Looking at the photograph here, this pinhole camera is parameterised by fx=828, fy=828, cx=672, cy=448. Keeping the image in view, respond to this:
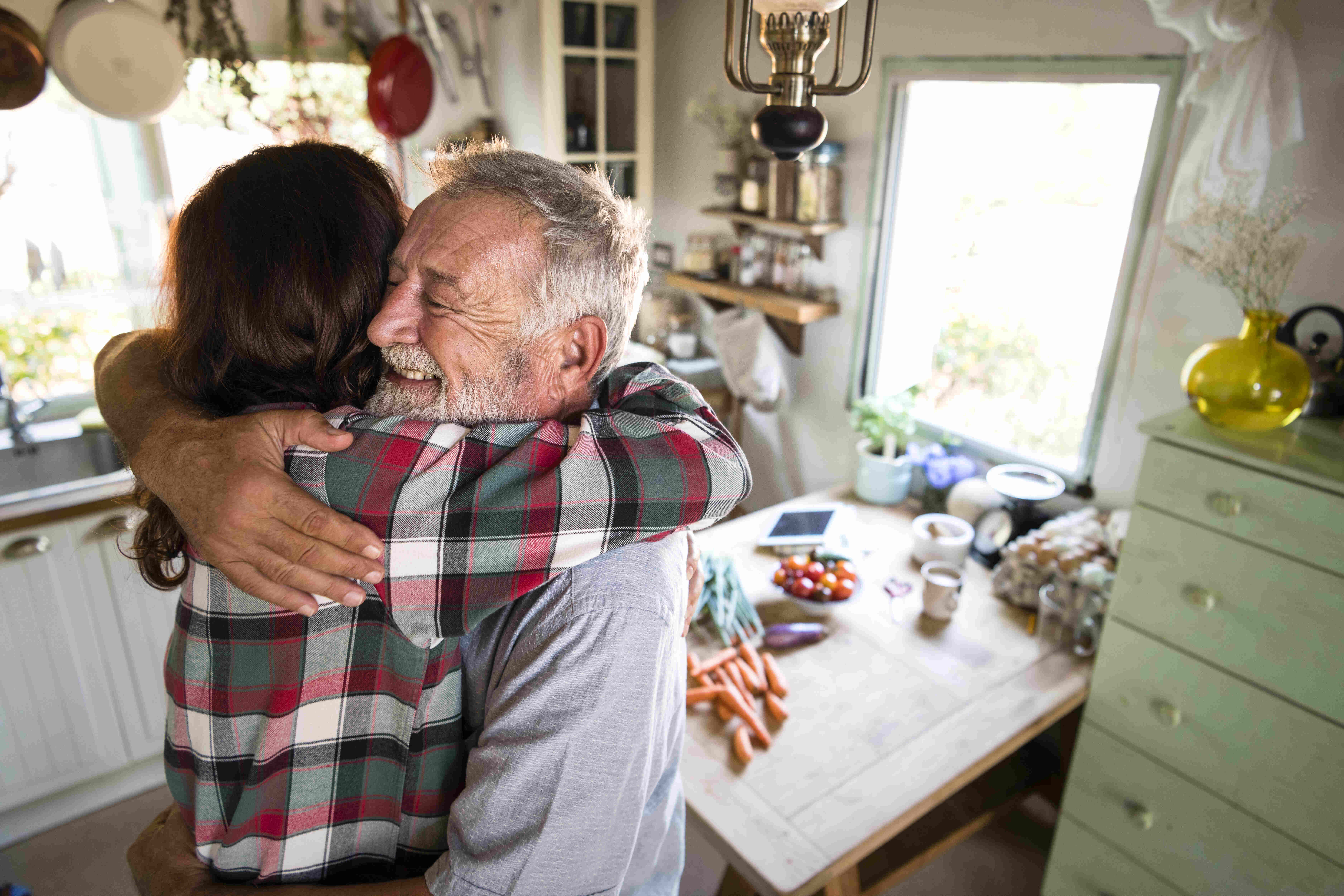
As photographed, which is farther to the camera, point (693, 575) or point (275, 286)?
point (693, 575)

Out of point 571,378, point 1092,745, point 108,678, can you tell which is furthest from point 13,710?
point 1092,745

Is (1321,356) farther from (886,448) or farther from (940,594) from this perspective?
(886,448)

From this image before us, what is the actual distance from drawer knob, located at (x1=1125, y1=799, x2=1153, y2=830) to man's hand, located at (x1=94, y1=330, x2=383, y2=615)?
1879mm

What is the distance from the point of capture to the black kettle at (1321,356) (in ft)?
5.65

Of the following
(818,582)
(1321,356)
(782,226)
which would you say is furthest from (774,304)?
(1321,356)

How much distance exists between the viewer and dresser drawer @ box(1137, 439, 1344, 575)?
1.46m

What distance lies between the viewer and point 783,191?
2.88 meters

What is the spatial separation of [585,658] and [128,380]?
0.76m

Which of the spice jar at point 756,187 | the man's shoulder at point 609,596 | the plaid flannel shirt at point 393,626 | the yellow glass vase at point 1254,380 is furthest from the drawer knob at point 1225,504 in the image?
the spice jar at point 756,187

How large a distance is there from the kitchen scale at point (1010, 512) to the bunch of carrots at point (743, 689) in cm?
82

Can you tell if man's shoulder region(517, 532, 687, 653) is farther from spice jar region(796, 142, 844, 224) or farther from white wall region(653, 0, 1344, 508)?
spice jar region(796, 142, 844, 224)

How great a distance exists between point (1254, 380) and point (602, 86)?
267 centimetres

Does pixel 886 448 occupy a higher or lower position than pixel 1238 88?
lower

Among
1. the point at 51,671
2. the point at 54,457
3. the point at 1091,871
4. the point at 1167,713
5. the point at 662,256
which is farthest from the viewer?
the point at 662,256
